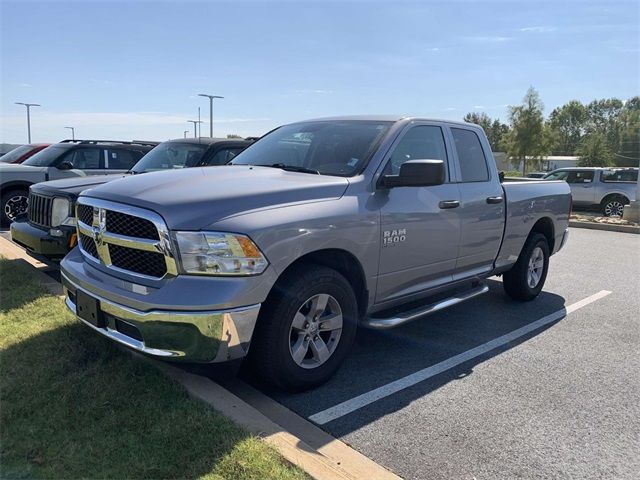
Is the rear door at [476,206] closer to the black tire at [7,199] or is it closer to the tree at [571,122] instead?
the black tire at [7,199]

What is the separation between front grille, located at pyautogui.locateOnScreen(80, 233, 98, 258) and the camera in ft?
12.1

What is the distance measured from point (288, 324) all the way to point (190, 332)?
0.64 meters

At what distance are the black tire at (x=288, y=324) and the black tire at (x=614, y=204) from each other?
16.1m

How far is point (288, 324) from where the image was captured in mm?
3367

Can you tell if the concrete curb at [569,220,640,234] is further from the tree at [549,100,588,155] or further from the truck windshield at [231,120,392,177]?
the tree at [549,100,588,155]

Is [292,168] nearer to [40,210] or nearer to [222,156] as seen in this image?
[40,210]

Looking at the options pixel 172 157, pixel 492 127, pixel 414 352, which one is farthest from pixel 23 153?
pixel 492 127

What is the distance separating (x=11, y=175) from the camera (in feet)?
30.8

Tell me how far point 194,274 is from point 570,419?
2.63 metres

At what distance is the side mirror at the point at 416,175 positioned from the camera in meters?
3.87

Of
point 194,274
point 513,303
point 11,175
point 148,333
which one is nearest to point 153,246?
point 194,274

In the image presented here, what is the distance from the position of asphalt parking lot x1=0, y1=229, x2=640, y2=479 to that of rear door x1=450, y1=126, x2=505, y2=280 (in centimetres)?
72

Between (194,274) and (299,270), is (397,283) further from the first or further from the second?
(194,274)

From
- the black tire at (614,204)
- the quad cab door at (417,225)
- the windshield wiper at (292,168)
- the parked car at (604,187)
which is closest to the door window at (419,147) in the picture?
the quad cab door at (417,225)
